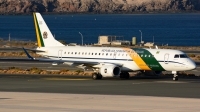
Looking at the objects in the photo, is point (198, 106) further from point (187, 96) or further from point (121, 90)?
point (121, 90)

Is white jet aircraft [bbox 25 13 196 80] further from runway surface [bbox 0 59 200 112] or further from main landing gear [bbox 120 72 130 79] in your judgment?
runway surface [bbox 0 59 200 112]

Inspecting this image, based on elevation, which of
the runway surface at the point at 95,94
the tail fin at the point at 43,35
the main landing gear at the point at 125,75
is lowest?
the main landing gear at the point at 125,75

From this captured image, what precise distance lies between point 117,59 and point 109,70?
6.41 ft

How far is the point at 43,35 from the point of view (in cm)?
6438

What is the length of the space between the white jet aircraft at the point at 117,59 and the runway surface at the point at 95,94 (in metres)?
1.11

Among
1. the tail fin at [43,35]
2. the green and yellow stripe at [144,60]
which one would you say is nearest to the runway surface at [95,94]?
the green and yellow stripe at [144,60]

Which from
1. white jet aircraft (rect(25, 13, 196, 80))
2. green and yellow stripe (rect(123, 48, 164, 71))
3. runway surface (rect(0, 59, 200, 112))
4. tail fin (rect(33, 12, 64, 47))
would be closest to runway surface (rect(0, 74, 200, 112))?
runway surface (rect(0, 59, 200, 112))

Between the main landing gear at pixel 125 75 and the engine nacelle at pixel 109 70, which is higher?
the engine nacelle at pixel 109 70

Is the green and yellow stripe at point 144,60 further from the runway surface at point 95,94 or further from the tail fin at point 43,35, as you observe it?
the tail fin at point 43,35

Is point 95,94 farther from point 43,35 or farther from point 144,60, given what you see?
point 43,35

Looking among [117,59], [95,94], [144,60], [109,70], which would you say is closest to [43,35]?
[117,59]

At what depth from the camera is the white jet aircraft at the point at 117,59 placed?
5672 centimetres

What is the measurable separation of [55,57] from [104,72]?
6.75 m

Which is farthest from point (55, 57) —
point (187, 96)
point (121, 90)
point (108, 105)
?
point (108, 105)
